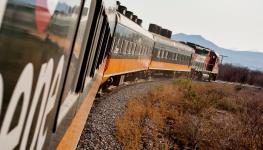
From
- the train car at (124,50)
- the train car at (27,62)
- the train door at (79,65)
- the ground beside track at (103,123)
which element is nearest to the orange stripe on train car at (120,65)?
the train car at (124,50)

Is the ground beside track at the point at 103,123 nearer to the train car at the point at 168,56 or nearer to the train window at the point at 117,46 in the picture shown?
the train window at the point at 117,46

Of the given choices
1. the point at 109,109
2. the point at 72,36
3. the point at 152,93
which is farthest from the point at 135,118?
the point at 72,36

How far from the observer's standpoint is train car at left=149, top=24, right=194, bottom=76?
30.9 metres

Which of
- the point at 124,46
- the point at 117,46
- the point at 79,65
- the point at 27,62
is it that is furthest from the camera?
the point at 124,46

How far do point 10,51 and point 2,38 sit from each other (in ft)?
0.32

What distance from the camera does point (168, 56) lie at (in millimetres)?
34312

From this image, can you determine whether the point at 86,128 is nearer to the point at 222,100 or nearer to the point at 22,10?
the point at 22,10

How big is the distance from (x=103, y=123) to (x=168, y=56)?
23.3 meters

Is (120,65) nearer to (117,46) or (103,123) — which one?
(117,46)

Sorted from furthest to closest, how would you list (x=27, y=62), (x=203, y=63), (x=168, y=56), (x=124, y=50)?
(x=203, y=63) → (x=168, y=56) → (x=124, y=50) → (x=27, y=62)

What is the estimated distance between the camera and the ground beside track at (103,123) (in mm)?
9335

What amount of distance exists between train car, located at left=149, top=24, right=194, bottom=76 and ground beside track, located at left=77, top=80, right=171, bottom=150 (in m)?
13.9

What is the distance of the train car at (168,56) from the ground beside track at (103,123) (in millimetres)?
13909

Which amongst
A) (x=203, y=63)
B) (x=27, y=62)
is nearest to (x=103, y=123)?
(x=27, y=62)
